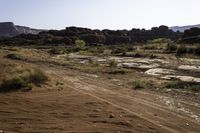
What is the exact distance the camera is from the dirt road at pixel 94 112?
42.8ft

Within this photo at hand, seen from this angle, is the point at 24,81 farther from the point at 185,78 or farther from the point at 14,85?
the point at 185,78

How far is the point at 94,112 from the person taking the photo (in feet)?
50.1

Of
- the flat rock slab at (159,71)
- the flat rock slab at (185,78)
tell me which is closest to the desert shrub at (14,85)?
the flat rock slab at (185,78)

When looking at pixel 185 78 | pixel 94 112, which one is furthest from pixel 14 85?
pixel 185 78

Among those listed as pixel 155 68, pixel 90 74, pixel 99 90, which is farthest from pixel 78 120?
pixel 155 68

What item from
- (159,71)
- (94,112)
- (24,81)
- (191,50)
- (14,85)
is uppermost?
(24,81)

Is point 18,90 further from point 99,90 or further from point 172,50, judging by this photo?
point 172,50

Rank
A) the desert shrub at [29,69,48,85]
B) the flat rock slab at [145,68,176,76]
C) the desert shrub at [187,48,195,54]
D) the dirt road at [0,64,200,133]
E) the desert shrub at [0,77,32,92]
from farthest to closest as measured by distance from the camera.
A: the desert shrub at [187,48,195,54], the flat rock slab at [145,68,176,76], the desert shrub at [29,69,48,85], the desert shrub at [0,77,32,92], the dirt road at [0,64,200,133]

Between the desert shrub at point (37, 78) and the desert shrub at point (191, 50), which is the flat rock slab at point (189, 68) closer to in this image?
the desert shrub at point (37, 78)

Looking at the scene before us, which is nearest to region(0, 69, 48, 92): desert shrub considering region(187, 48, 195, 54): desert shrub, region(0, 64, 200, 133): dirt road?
region(0, 64, 200, 133): dirt road

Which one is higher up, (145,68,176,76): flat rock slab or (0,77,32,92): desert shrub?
(0,77,32,92): desert shrub

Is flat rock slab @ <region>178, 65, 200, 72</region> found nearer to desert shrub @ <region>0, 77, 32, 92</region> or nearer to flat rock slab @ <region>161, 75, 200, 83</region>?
flat rock slab @ <region>161, 75, 200, 83</region>

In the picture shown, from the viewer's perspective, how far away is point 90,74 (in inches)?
1214

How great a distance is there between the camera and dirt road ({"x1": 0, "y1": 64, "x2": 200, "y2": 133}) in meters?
13.0
